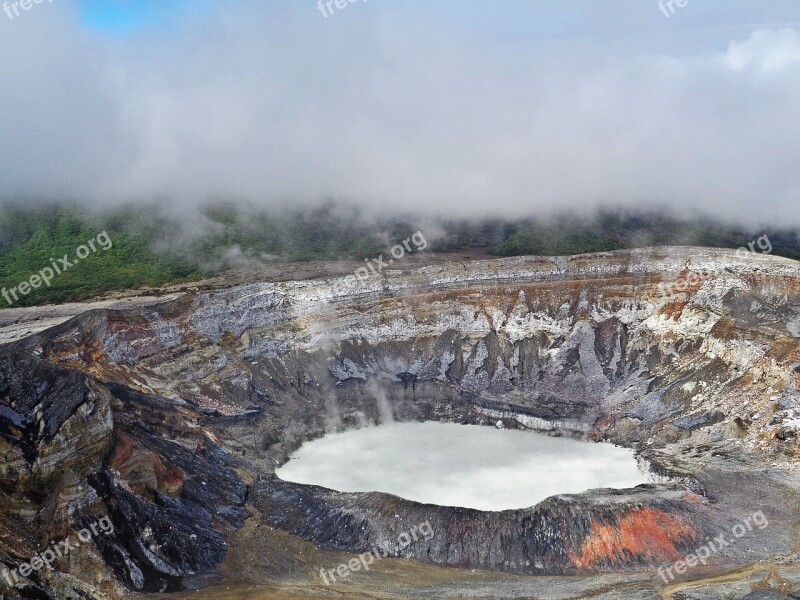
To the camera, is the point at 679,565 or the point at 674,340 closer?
the point at 679,565

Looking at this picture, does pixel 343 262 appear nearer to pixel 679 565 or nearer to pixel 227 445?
pixel 227 445

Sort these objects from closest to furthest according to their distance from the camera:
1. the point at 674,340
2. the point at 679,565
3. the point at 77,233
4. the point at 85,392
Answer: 1. the point at 679,565
2. the point at 85,392
3. the point at 674,340
4. the point at 77,233

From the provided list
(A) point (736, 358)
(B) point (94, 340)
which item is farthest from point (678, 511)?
(B) point (94, 340)
